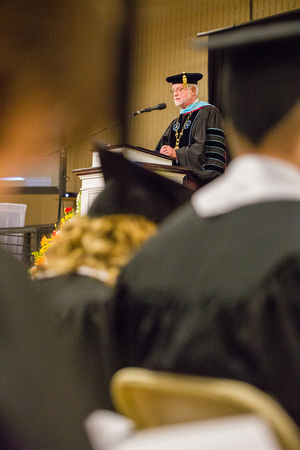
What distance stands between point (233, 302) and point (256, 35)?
0.24 metres

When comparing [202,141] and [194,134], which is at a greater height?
[194,134]

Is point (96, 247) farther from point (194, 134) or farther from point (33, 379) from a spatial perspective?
point (194, 134)

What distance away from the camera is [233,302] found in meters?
0.31

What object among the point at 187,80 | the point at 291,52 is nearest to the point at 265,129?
the point at 291,52

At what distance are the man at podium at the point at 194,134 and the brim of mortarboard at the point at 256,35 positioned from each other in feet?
10.0

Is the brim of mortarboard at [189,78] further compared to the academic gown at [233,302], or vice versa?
the brim of mortarboard at [189,78]

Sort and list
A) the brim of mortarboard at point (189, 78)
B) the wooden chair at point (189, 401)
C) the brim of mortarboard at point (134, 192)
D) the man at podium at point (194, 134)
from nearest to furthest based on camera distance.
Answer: the wooden chair at point (189, 401), the brim of mortarboard at point (134, 192), the man at podium at point (194, 134), the brim of mortarboard at point (189, 78)

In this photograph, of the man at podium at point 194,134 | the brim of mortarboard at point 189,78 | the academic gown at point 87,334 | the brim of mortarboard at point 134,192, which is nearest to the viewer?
the academic gown at point 87,334

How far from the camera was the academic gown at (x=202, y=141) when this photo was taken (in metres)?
3.78

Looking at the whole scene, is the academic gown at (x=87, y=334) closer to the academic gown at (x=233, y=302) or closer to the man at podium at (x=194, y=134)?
the academic gown at (x=233, y=302)

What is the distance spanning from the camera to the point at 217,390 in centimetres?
32

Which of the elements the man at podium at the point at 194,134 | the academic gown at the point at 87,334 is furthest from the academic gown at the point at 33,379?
the man at podium at the point at 194,134

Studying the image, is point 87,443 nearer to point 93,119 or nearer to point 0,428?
point 0,428

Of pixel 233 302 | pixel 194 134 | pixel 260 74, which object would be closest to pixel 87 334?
pixel 233 302
